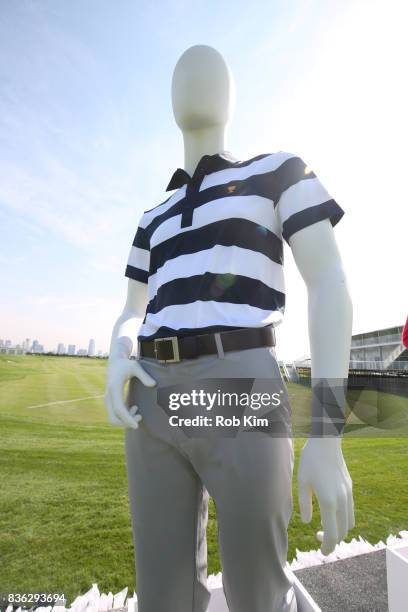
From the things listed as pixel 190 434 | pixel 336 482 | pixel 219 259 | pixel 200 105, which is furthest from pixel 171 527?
pixel 200 105

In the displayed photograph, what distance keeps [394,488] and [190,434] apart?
394 cm

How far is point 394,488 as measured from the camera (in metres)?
3.83

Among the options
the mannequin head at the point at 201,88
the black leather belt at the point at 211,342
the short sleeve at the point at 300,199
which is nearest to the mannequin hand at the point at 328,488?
the black leather belt at the point at 211,342

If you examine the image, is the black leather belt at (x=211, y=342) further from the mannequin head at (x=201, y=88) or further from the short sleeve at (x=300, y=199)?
the mannequin head at (x=201, y=88)

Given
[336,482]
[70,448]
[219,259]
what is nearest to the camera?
[336,482]

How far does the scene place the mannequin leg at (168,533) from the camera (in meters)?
1.07

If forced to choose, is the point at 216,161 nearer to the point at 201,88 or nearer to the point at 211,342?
the point at 201,88

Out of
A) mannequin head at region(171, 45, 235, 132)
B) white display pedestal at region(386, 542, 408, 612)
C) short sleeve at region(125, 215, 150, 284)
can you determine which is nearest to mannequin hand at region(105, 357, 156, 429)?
short sleeve at region(125, 215, 150, 284)

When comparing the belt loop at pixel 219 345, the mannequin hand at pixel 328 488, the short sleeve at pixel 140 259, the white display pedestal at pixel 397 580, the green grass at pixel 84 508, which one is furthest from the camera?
the green grass at pixel 84 508

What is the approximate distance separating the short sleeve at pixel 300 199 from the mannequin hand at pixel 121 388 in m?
0.66

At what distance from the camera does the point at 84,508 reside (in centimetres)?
320

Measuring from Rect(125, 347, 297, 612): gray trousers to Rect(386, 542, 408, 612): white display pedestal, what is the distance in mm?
1251

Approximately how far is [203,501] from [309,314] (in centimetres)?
72

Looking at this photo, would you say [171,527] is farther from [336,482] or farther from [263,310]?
[263,310]
